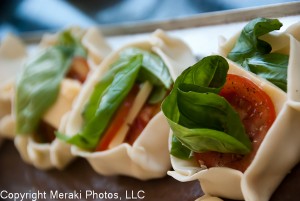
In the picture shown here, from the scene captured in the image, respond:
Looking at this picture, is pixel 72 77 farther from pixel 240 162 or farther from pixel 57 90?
pixel 240 162

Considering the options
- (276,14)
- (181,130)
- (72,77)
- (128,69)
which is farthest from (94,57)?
(181,130)

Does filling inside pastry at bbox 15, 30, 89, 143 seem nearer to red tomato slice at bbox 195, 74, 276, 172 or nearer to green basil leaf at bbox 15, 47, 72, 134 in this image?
green basil leaf at bbox 15, 47, 72, 134

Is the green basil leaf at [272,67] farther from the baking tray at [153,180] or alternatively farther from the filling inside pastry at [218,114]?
the baking tray at [153,180]

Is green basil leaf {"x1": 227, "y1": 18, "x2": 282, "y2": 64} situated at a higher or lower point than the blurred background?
higher

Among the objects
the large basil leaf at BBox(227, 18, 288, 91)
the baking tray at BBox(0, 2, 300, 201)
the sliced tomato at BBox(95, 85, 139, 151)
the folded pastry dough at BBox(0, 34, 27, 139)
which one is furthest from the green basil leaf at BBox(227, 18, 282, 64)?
the folded pastry dough at BBox(0, 34, 27, 139)

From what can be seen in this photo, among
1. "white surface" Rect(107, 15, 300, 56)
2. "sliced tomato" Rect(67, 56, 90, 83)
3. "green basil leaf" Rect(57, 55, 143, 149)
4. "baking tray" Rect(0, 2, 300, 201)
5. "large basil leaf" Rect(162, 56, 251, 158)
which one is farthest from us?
"sliced tomato" Rect(67, 56, 90, 83)
